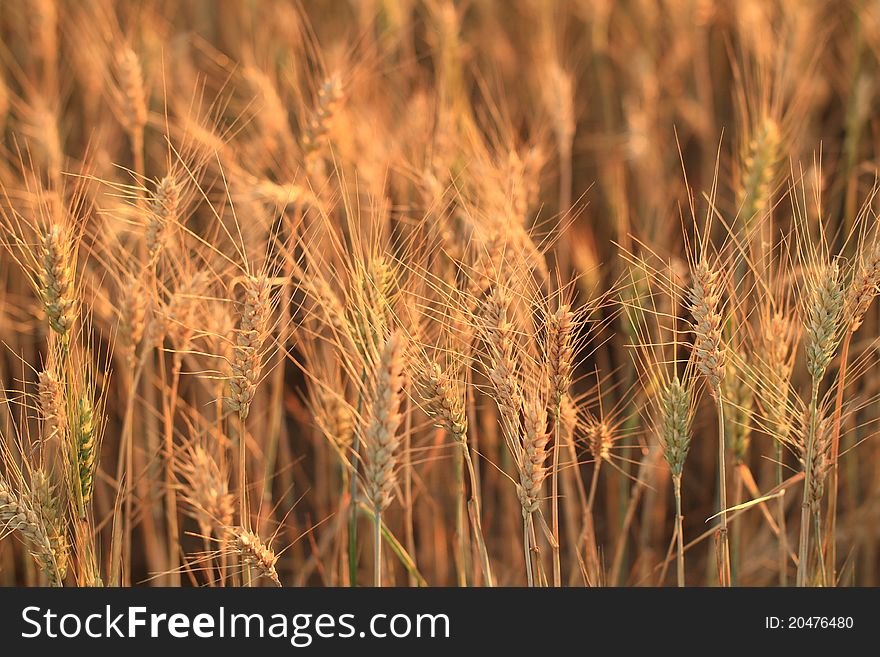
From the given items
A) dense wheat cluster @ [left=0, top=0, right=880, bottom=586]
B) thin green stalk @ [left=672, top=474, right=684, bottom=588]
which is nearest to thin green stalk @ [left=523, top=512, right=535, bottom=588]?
dense wheat cluster @ [left=0, top=0, right=880, bottom=586]

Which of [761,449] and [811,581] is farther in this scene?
[761,449]

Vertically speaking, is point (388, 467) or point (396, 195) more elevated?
point (396, 195)

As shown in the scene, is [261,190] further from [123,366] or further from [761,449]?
[761,449]

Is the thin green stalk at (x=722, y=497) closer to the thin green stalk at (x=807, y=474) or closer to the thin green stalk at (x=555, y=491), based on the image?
the thin green stalk at (x=807, y=474)

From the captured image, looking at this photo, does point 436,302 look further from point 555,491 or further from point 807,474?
point 807,474

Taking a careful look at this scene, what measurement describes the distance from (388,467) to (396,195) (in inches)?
48.6

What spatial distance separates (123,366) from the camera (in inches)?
87.1

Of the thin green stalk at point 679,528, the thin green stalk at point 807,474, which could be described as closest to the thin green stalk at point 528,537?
the thin green stalk at point 679,528

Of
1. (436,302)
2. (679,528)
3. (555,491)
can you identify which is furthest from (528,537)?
(436,302)

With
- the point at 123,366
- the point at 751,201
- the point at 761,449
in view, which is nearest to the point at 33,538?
the point at 123,366

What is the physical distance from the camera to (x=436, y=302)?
1.35m

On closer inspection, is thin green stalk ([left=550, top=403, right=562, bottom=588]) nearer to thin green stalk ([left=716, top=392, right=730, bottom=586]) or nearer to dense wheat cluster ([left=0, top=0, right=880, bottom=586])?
dense wheat cluster ([left=0, top=0, right=880, bottom=586])

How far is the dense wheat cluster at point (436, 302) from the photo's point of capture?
4.23ft

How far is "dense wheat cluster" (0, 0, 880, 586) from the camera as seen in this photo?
1.29 metres
